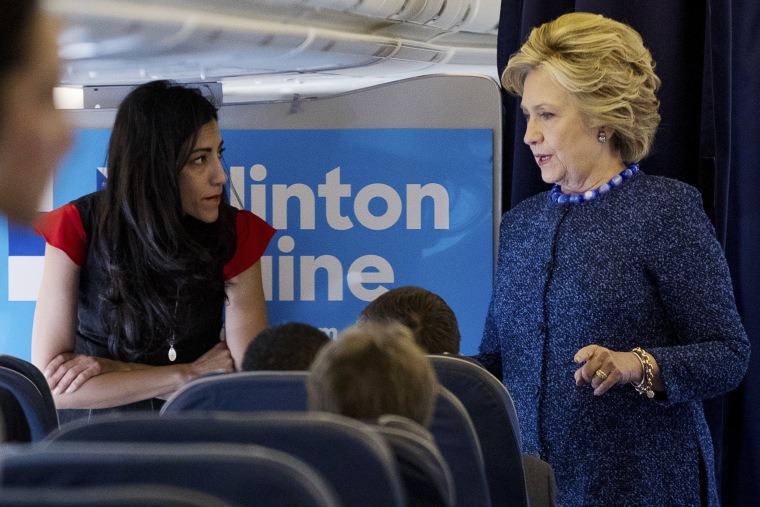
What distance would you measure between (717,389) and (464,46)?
3.11 m

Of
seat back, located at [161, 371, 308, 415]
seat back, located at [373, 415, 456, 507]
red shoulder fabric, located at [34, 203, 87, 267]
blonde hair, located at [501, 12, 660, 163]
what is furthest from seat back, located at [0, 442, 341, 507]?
red shoulder fabric, located at [34, 203, 87, 267]

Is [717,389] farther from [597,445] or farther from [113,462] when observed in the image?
[113,462]

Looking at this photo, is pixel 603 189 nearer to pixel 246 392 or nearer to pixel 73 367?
pixel 246 392

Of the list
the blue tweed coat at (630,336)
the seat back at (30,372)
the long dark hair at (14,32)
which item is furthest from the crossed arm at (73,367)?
the long dark hair at (14,32)

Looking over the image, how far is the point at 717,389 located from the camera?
1867mm

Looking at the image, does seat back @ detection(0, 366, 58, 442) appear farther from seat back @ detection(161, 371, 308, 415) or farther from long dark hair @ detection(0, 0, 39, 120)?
long dark hair @ detection(0, 0, 39, 120)

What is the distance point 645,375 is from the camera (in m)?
1.80

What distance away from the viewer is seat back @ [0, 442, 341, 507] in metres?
0.77

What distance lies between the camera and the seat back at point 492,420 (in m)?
1.49

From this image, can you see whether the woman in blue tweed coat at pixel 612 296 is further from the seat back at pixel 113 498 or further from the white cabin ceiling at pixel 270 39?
the white cabin ceiling at pixel 270 39

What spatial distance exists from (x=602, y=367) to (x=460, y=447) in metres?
0.47

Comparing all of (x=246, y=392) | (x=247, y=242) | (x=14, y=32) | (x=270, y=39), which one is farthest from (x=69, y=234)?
(x=14, y=32)

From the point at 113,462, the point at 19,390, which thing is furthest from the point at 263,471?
the point at 19,390

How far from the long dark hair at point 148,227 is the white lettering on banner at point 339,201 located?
0.48m
